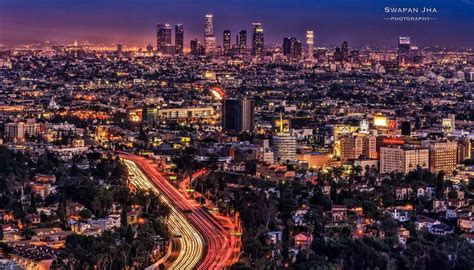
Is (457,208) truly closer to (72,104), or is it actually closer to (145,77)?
(72,104)

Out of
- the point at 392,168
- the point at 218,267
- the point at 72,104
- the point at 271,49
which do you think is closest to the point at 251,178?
the point at 392,168

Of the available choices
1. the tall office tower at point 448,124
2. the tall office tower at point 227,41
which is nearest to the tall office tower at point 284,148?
the tall office tower at point 448,124

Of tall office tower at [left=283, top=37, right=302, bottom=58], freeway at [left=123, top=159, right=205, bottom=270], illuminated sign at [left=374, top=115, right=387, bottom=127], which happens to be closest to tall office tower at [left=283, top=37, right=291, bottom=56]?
tall office tower at [left=283, top=37, right=302, bottom=58]

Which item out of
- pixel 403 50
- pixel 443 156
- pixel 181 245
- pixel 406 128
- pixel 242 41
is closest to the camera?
pixel 181 245

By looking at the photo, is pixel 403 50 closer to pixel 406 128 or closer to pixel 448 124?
pixel 448 124

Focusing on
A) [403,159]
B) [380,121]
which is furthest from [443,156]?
[380,121]

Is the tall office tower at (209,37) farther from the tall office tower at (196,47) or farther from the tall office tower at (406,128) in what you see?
the tall office tower at (406,128)
